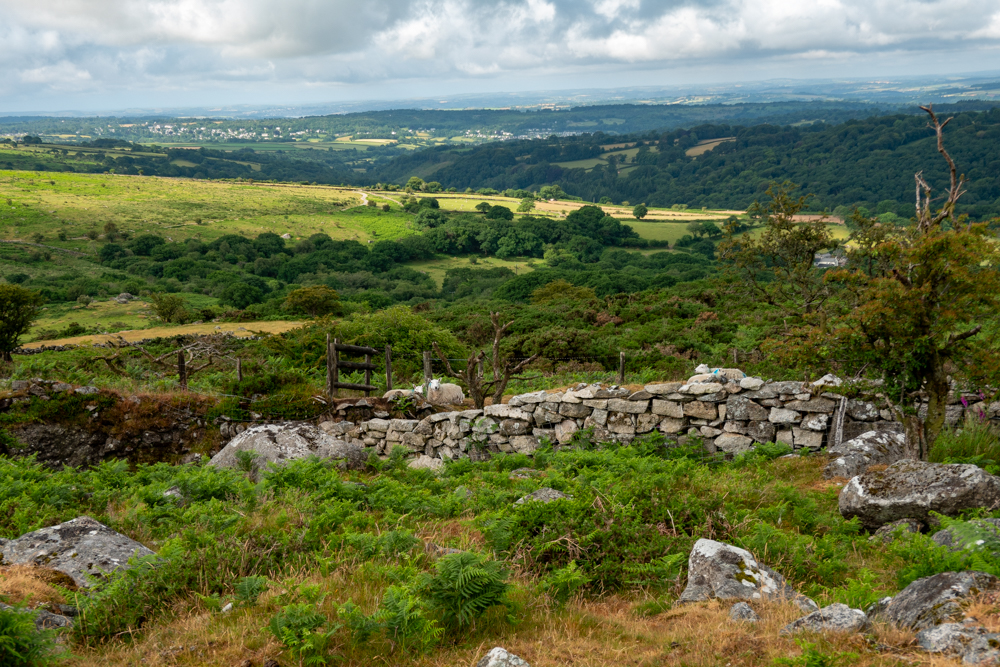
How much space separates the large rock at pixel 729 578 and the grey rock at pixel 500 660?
165 cm

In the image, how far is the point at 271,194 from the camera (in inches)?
5709

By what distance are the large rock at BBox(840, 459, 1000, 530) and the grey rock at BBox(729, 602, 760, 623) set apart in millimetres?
2590

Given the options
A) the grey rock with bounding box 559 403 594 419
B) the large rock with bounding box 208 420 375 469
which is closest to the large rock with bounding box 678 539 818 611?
the grey rock with bounding box 559 403 594 419

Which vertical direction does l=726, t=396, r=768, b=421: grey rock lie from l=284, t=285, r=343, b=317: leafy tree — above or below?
above

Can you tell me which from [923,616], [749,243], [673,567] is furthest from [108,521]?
[749,243]

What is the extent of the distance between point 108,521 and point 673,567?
571 cm

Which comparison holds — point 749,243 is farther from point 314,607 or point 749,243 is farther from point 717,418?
point 314,607

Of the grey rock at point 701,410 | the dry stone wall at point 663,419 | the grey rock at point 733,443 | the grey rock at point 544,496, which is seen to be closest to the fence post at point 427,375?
the dry stone wall at point 663,419

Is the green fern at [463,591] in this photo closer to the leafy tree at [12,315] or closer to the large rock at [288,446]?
the large rock at [288,446]

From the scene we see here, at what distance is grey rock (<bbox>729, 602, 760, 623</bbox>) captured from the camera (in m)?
4.42

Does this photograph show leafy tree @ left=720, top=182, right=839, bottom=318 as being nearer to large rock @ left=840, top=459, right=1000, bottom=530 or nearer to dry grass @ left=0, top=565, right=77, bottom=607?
large rock @ left=840, top=459, right=1000, bottom=530

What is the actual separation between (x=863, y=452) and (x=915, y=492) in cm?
204

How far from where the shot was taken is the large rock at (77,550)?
214 inches

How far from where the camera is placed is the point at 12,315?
26.9 metres
